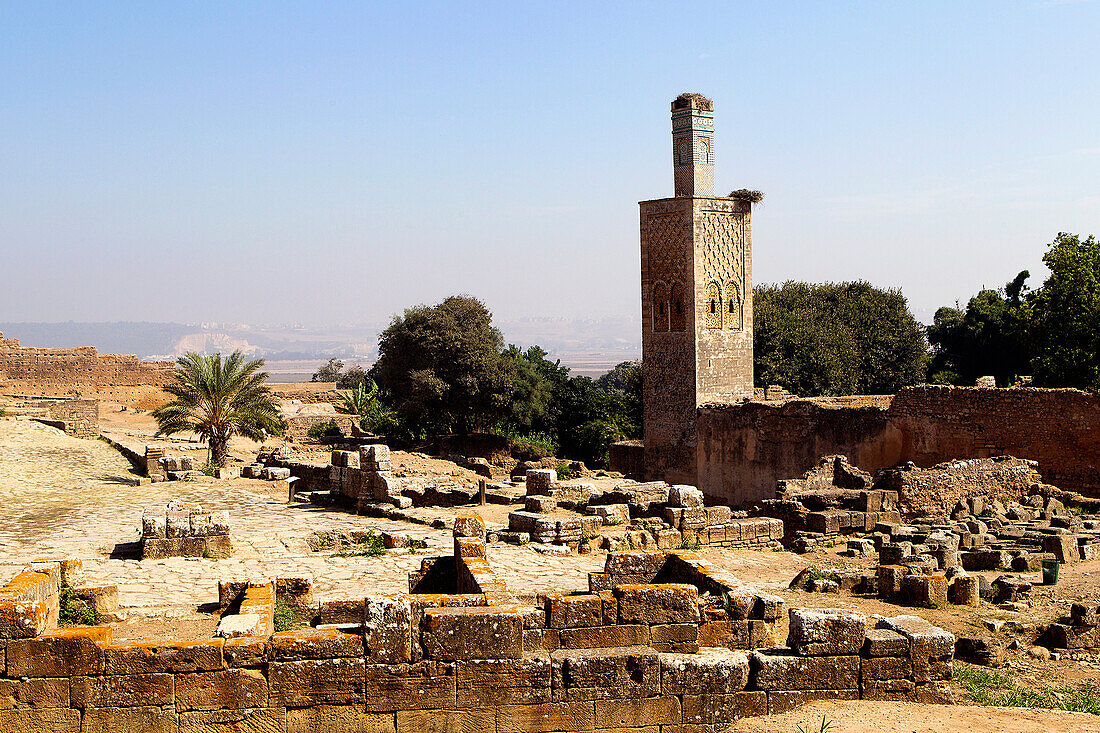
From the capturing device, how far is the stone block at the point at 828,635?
6664 mm

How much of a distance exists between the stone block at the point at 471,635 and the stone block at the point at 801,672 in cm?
144

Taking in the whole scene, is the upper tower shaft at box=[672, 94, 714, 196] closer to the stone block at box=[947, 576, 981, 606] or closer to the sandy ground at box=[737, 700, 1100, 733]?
the stone block at box=[947, 576, 981, 606]

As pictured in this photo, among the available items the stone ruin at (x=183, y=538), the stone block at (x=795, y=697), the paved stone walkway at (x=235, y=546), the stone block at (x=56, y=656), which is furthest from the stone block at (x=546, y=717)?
the stone ruin at (x=183, y=538)

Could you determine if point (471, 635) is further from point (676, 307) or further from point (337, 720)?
point (676, 307)

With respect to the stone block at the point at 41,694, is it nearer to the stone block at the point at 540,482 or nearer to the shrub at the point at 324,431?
the stone block at the point at 540,482

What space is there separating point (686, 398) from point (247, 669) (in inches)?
900

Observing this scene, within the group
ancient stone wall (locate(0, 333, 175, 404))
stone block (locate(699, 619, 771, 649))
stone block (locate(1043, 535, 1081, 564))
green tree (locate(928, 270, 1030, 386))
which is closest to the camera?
stone block (locate(699, 619, 771, 649))

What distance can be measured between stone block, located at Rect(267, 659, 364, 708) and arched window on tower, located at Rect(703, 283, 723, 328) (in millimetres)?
23069

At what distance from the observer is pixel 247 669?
20.5ft

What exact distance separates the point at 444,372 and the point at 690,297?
49.4 ft

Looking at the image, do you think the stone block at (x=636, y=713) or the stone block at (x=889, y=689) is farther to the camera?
the stone block at (x=889, y=689)

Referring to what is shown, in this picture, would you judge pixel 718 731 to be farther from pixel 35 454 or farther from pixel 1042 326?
pixel 1042 326

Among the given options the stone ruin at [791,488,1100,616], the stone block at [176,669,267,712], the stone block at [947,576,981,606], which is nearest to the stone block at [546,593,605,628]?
the stone block at [176,669,267,712]

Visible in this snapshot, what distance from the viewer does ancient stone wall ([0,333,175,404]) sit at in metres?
47.7
